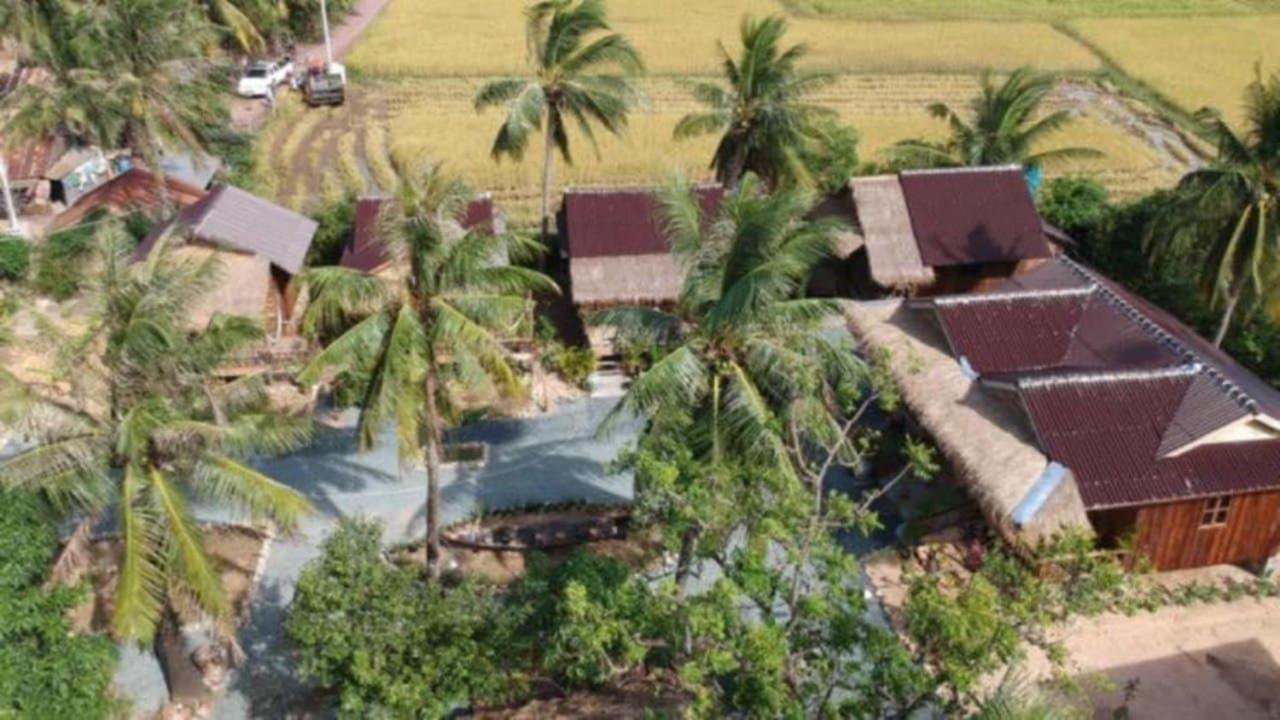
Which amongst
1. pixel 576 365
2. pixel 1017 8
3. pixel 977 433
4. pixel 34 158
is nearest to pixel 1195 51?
pixel 1017 8

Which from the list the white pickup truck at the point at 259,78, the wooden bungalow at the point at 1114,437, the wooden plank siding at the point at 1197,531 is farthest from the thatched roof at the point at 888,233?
the white pickup truck at the point at 259,78

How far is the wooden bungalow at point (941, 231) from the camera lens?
2814 centimetres

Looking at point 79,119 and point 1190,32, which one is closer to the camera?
point 79,119

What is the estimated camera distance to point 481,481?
2266 cm

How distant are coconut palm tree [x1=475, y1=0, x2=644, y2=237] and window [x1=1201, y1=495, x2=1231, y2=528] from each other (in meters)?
15.9

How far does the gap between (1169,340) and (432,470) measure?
49.6 ft

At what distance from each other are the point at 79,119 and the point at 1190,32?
54.5 m

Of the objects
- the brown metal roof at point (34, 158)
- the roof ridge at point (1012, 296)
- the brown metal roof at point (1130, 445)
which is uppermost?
the roof ridge at point (1012, 296)

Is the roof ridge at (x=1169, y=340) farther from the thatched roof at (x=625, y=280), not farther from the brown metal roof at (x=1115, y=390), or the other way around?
the thatched roof at (x=625, y=280)

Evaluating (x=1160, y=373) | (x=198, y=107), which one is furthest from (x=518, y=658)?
(x=198, y=107)

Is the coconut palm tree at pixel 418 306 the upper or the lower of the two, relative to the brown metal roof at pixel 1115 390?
upper

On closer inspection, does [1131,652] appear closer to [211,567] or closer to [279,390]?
[211,567]

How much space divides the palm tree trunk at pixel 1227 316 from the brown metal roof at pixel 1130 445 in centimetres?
486

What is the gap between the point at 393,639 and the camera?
1522cm
